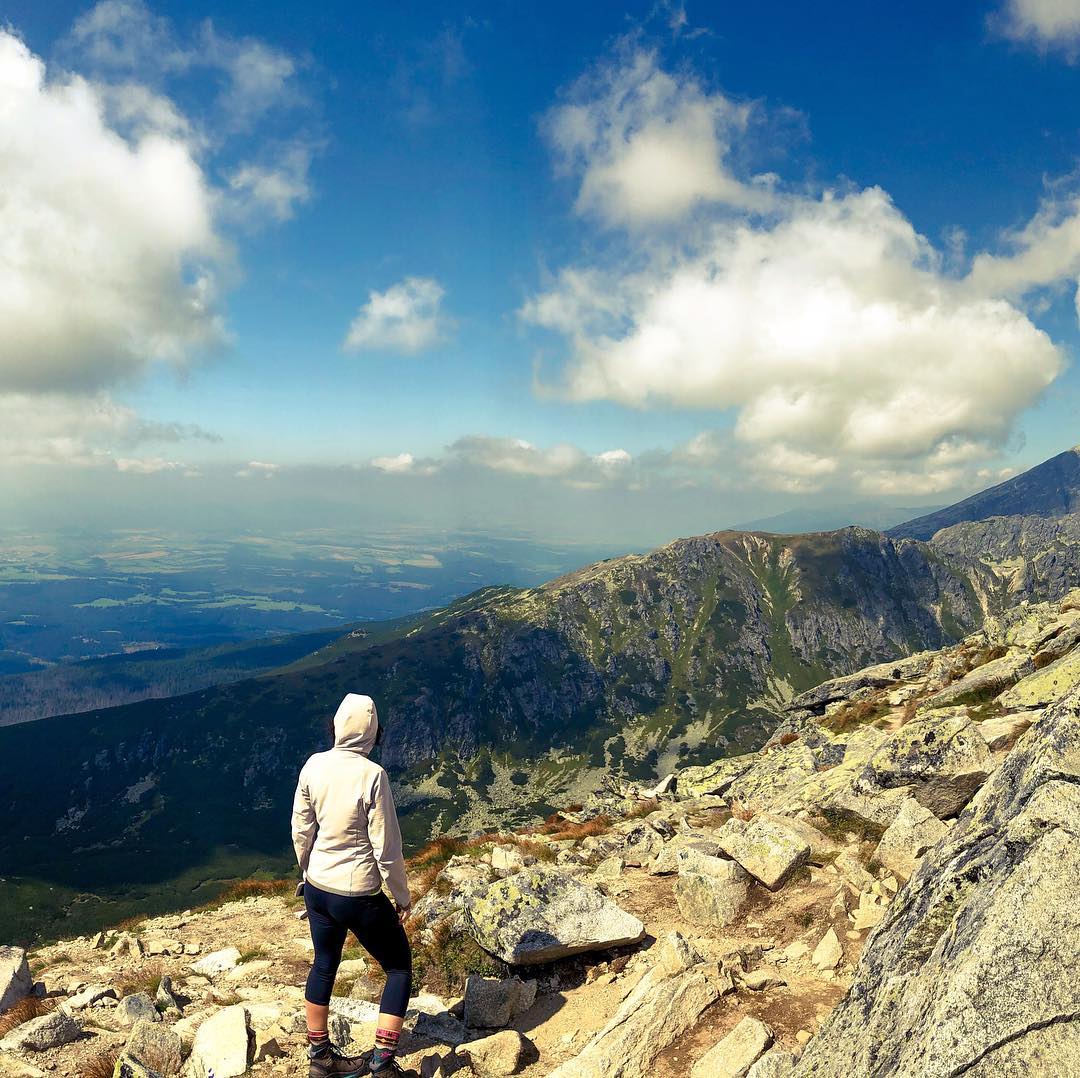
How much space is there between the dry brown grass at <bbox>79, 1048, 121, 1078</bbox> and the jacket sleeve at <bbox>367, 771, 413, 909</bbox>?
4849 millimetres

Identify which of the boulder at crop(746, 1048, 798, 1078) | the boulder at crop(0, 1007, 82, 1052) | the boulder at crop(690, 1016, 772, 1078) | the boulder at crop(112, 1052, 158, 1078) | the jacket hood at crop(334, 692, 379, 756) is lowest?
the boulder at crop(0, 1007, 82, 1052)

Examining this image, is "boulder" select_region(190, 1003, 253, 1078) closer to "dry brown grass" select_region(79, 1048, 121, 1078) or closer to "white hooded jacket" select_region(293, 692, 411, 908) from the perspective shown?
"dry brown grass" select_region(79, 1048, 121, 1078)

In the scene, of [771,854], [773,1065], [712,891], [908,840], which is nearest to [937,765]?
[908,840]

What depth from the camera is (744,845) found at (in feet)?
50.0

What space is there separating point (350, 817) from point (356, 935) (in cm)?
183

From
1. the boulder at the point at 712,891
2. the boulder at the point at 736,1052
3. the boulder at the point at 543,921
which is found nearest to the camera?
the boulder at the point at 736,1052

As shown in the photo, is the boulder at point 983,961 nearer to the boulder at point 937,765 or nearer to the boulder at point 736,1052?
the boulder at point 736,1052

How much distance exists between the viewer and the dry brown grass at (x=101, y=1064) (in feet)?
28.8

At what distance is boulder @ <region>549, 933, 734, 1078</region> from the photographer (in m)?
8.59

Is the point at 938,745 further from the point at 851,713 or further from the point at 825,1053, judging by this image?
the point at 851,713

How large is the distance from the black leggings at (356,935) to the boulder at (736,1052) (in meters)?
4.31

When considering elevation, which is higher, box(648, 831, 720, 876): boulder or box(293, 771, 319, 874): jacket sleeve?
box(293, 771, 319, 874): jacket sleeve

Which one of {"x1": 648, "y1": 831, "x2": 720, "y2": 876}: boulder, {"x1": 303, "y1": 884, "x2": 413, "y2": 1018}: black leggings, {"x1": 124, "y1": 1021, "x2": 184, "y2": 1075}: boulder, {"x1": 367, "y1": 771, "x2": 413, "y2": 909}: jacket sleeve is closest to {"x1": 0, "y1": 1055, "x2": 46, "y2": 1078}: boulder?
{"x1": 124, "y1": 1021, "x2": 184, "y2": 1075}: boulder

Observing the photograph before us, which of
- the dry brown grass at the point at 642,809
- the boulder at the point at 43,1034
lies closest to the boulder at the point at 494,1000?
the boulder at the point at 43,1034
